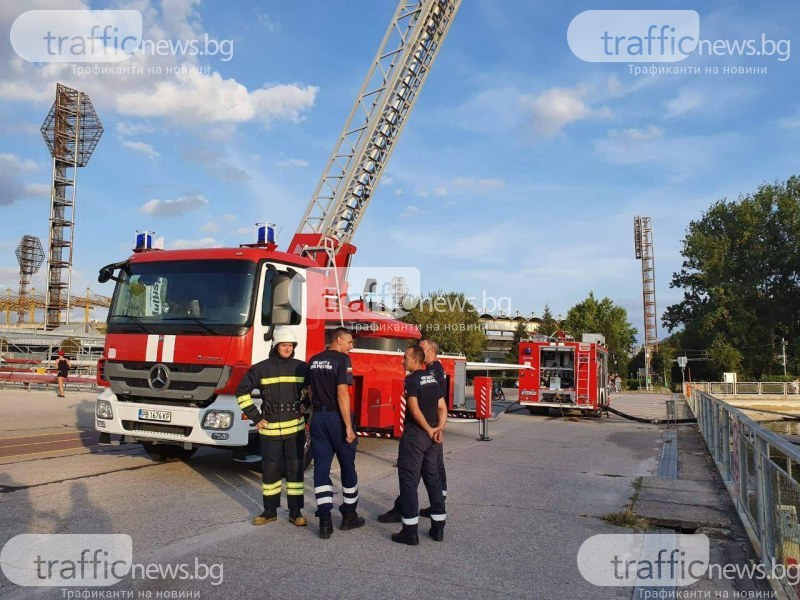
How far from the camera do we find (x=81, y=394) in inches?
887

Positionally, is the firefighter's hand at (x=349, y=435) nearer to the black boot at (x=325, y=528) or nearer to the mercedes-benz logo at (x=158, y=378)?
the black boot at (x=325, y=528)

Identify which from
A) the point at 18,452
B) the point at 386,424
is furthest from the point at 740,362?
the point at 18,452

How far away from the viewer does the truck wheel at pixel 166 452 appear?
8250 mm

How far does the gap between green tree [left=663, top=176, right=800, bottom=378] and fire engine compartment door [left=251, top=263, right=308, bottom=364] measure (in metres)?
54.9

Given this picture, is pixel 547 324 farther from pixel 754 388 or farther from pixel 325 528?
pixel 325 528

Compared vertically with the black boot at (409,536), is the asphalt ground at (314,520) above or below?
below

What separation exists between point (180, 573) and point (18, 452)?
6239mm

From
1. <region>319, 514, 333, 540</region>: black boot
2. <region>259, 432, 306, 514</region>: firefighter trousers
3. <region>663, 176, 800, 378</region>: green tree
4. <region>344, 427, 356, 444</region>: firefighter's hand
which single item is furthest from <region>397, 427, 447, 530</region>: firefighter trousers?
<region>663, 176, 800, 378</region>: green tree

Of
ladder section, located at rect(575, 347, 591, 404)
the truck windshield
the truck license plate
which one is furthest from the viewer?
ladder section, located at rect(575, 347, 591, 404)

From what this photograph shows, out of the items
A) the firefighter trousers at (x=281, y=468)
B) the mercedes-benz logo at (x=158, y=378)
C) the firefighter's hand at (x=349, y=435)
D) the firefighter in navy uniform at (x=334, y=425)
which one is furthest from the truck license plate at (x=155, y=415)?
the firefighter's hand at (x=349, y=435)

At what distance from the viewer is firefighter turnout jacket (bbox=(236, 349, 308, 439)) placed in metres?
5.38

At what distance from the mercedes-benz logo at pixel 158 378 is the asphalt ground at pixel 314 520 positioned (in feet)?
3.64

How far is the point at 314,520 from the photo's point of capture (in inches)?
221

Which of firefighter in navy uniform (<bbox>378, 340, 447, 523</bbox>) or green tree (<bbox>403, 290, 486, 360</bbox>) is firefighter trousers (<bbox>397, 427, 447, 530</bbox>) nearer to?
firefighter in navy uniform (<bbox>378, 340, 447, 523</bbox>)
